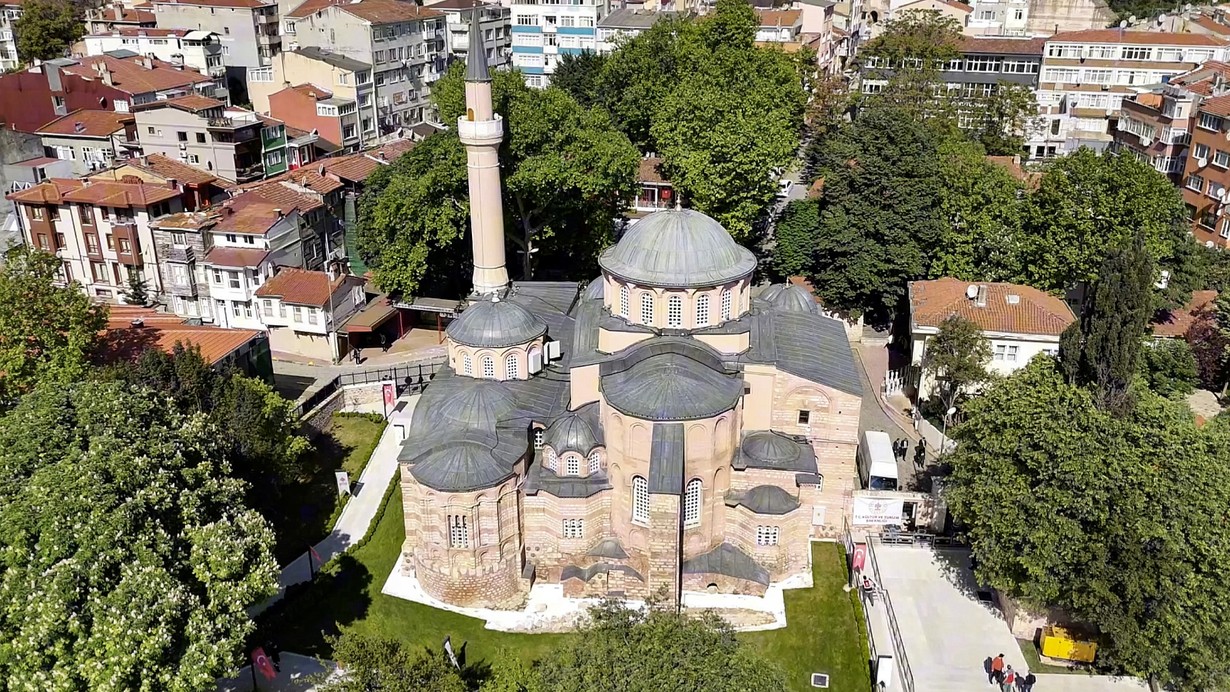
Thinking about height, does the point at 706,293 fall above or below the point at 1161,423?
above

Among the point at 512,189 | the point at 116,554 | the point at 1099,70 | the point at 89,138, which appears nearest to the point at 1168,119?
the point at 1099,70

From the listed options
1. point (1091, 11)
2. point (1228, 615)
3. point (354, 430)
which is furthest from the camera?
point (1091, 11)

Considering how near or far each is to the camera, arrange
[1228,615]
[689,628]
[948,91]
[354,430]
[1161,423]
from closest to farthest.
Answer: [689,628] → [1228,615] → [1161,423] → [354,430] → [948,91]

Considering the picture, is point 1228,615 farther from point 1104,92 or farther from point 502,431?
point 1104,92

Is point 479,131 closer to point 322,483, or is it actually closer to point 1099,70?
point 322,483

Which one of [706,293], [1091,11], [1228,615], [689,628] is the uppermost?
[1091,11]

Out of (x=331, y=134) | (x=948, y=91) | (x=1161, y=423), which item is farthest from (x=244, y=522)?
(x=948, y=91)
